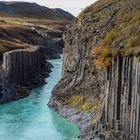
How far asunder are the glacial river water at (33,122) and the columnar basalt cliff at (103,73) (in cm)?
137

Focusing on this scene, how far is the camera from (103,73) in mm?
60719

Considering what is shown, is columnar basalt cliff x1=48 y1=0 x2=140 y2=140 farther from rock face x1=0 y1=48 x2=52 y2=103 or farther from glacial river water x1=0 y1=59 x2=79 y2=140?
rock face x1=0 y1=48 x2=52 y2=103

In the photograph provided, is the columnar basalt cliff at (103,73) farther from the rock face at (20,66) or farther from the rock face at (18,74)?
the rock face at (20,66)

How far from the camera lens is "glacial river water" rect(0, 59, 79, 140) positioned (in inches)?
2270

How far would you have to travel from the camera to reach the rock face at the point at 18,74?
80188mm

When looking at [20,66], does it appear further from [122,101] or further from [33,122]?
[122,101]

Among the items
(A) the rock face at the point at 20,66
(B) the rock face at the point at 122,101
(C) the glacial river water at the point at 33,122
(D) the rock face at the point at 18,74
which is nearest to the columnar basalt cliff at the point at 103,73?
(B) the rock face at the point at 122,101

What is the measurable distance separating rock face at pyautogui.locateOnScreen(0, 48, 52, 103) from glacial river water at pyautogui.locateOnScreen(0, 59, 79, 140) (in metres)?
1.84

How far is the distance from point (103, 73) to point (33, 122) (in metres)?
10.8

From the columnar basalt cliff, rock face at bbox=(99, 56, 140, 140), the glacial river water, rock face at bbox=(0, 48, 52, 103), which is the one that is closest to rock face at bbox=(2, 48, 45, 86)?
rock face at bbox=(0, 48, 52, 103)

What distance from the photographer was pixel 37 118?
6788cm

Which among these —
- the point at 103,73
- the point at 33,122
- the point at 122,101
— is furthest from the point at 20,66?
the point at 122,101

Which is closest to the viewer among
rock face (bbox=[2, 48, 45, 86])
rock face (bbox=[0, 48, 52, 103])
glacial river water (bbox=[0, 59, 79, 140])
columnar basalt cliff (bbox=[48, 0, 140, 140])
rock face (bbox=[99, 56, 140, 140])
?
rock face (bbox=[99, 56, 140, 140])

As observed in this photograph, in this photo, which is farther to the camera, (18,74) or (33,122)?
(18,74)
